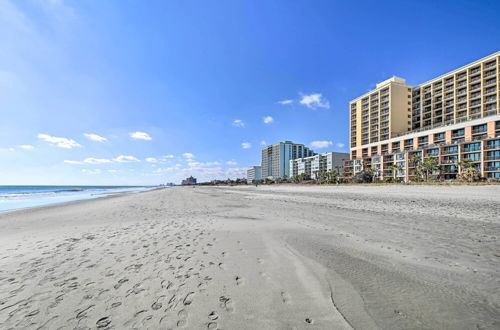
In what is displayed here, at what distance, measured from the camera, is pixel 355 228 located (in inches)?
342

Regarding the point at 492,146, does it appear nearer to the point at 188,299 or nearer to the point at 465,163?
the point at 465,163

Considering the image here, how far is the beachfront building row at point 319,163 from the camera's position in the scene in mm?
140375

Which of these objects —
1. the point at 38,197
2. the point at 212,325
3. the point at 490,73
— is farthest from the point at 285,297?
the point at 490,73

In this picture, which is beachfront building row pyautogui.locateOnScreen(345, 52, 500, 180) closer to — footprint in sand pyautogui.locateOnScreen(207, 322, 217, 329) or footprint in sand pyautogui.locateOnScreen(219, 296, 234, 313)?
footprint in sand pyautogui.locateOnScreen(219, 296, 234, 313)

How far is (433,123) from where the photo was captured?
80.1m

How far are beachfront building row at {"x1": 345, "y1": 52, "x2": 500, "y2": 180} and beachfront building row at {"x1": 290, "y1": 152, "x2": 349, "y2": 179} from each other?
126 ft

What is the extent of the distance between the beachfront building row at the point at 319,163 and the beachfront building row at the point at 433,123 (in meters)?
38.4

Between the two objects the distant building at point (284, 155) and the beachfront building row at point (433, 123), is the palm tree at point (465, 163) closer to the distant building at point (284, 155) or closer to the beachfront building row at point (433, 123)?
the beachfront building row at point (433, 123)

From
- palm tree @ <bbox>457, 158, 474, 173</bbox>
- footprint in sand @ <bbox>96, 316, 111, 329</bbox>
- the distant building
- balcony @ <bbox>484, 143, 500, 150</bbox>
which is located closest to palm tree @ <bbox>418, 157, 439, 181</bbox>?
palm tree @ <bbox>457, 158, 474, 173</bbox>

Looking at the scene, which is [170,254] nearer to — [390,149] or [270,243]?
[270,243]

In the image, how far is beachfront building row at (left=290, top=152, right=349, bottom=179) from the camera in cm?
14038

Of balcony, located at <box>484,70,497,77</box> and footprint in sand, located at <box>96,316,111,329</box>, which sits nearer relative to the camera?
footprint in sand, located at <box>96,316,111,329</box>

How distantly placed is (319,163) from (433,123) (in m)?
74.3

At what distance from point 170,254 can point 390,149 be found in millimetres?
95889
